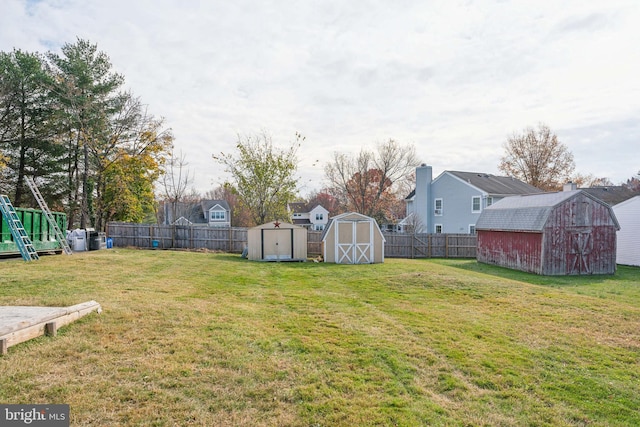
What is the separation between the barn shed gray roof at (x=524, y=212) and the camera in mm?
16266

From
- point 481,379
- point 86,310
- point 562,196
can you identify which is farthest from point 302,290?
point 562,196

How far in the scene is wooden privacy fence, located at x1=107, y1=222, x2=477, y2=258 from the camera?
2248cm

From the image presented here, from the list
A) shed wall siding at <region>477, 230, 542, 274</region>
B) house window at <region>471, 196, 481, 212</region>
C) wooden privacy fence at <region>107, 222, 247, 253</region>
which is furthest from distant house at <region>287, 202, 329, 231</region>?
shed wall siding at <region>477, 230, 542, 274</region>

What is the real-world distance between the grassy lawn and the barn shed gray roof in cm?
739

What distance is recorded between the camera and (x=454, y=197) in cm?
3081

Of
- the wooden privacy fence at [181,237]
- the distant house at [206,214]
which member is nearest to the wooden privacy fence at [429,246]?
the wooden privacy fence at [181,237]

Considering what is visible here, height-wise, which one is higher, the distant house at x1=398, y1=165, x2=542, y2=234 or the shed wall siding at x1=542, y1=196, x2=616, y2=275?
the distant house at x1=398, y1=165, x2=542, y2=234

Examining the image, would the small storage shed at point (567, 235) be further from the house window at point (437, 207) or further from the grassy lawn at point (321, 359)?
the house window at point (437, 207)

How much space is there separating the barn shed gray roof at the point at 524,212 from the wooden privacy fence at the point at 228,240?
10.3 ft

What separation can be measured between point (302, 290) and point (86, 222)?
20.3 meters

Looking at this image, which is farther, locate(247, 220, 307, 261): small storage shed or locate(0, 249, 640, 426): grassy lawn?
locate(247, 220, 307, 261): small storage shed

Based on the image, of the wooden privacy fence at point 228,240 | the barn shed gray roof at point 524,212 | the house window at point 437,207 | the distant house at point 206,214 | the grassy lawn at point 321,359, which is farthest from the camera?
the distant house at point 206,214

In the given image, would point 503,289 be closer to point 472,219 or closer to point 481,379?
point 481,379

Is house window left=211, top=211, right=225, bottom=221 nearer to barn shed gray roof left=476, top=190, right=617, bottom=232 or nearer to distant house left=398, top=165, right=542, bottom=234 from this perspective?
distant house left=398, top=165, right=542, bottom=234
